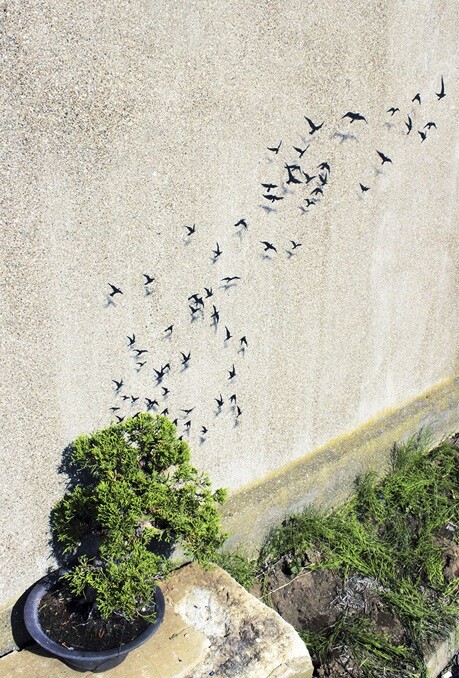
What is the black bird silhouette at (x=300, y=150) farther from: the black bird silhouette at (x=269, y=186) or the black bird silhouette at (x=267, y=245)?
the black bird silhouette at (x=267, y=245)

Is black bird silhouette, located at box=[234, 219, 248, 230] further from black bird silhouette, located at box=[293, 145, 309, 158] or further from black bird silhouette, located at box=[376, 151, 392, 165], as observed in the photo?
black bird silhouette, located at box=[376, 151, 392, 165]

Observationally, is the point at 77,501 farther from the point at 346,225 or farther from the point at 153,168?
the point at 346,225

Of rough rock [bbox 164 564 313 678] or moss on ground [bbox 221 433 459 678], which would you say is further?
moss on ground [bbox 221 433 459 678]

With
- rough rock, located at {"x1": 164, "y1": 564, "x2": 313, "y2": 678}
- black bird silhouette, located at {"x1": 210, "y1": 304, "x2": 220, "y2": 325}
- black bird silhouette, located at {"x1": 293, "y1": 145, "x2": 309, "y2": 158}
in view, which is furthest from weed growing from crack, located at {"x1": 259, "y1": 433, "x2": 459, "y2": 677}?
black bird silhouette, located at {"x1": 293, "y1": 145, "x2": 309, "y2": 158}

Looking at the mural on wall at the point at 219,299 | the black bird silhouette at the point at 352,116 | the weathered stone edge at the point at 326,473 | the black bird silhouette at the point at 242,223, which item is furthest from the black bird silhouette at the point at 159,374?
the black bird silhouette at the point at 352,116

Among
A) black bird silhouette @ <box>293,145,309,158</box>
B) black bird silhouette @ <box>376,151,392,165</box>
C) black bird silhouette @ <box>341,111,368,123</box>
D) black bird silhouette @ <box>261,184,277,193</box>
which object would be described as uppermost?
black bird silhouette @ <box>341,111,368,123</box>

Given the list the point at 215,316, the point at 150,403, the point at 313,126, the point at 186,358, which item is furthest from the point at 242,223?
the point at 150,403

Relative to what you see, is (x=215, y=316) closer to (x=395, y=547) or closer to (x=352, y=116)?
(x=352, y=116)
